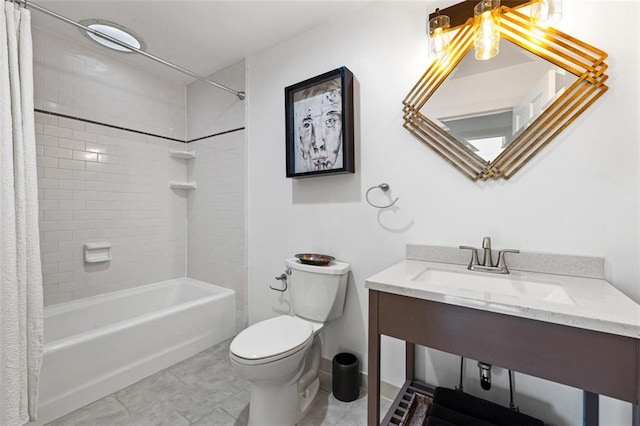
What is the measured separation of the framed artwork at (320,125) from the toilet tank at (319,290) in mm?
599

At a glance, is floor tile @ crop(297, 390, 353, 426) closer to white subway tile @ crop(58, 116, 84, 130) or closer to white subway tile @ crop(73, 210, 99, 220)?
white subway tile @ crop(73, 210, 99, 220)

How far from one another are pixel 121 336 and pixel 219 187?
52.0 inches

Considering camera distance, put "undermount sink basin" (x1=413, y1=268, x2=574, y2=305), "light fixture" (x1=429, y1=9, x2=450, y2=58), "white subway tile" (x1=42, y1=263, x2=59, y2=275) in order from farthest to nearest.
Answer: "white subway tile" (x1=42, y1=263, x2=59, y2=275)
"light fixture" (x1=429, y1=9, x2=450, y2=58)
"undermount sink basin" (x1=413, y1=268, x2=574, y2=305)

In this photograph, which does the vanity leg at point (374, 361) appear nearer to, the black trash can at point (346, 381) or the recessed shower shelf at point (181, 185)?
the black trash can at point (346, 381)

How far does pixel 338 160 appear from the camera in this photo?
1712 millimetres

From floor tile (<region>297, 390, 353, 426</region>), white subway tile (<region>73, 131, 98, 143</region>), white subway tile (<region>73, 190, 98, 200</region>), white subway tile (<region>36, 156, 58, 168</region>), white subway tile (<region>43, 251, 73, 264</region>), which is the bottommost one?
floor tile (<region>297, 390, 353, 426</region>)

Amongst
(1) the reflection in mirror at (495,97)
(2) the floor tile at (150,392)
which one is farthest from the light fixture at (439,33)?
(2) the floor tile at (150,392)

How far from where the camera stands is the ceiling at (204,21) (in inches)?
66.6

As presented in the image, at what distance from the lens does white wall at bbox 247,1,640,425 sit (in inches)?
43.7

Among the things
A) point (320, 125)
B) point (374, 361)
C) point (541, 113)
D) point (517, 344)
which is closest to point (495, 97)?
point (541, 113)

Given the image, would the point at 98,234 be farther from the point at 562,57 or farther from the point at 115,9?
the point at 562,57

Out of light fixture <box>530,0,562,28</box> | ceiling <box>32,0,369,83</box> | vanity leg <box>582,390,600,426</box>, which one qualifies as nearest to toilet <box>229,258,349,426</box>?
vanity leg <box>582,390,600,426</box>

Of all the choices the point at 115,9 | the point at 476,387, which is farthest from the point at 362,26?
the point at 476,387

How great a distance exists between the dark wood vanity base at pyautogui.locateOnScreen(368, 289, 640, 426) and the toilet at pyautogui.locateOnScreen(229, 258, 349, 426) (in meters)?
0.44
